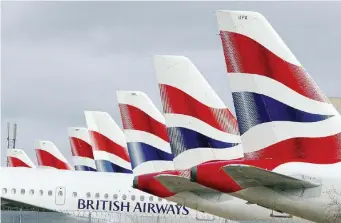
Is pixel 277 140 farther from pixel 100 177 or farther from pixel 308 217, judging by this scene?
pixel 100 177

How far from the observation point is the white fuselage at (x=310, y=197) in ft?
72.4

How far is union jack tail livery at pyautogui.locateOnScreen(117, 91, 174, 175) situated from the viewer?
39125 millimetres

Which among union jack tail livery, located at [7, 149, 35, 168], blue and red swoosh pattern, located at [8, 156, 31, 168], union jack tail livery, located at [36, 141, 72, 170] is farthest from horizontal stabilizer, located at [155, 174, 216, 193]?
blue and red swoosh pattern, located at [8, 156, 31, 168]

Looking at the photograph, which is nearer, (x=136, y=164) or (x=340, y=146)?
(x=340, y=146)

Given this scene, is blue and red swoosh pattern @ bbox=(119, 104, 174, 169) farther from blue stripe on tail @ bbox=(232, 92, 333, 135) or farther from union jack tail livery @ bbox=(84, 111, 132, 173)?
blue stripe on tail @ bbox=(232, 92, 333, 135)

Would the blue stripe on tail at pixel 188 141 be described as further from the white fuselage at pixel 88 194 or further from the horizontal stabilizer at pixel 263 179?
the horizontal stabilizer at pixel 263 179

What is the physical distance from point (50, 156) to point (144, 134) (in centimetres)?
3083

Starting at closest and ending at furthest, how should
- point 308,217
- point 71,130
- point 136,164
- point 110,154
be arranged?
point 308,217, point 136,164, point 110,154, point 71,130

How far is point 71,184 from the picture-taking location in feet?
136

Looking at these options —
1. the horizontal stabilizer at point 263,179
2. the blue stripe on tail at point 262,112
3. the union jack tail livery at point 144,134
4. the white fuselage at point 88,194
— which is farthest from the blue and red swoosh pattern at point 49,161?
the horizontal stabilizer at point 263,179

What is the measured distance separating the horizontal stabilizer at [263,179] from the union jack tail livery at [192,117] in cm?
921

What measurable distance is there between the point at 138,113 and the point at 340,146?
17859 mm

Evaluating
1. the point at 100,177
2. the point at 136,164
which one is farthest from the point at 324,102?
the point at 100,177

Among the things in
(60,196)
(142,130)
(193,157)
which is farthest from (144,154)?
(193,157)
